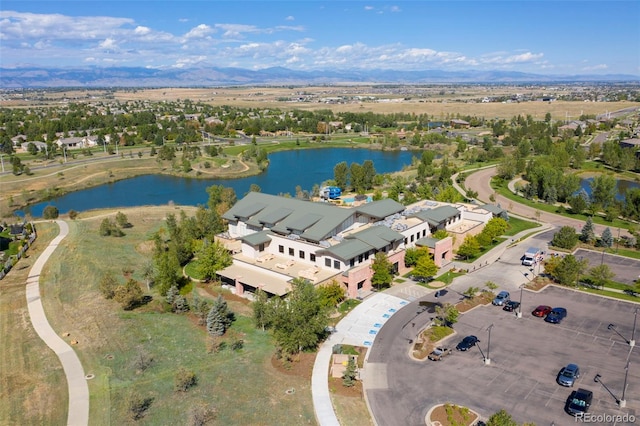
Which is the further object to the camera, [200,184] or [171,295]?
[200,184]

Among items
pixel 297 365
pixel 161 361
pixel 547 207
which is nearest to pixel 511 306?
pixel 297 365

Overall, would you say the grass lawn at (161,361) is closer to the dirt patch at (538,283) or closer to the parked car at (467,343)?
the parked car at (467,343)

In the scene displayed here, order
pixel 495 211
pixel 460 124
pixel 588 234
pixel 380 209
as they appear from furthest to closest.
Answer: pixel 460 124
pixel 495 211
pixel 588 234
pixel 380 209

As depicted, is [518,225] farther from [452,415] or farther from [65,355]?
[65,355]

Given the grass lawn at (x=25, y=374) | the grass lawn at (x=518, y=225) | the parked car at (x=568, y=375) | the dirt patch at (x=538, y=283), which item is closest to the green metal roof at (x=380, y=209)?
the dirt patch at (x=538, y=283)

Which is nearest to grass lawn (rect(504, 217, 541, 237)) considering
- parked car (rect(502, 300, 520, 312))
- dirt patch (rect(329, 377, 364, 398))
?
parked car (rect(502, 300, 520, 312))

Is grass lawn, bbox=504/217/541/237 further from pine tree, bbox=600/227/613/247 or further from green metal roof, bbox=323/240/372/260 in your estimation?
green metal roof, bbox=323/240/372/260

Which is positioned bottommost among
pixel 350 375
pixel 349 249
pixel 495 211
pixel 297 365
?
pixel 297 365
